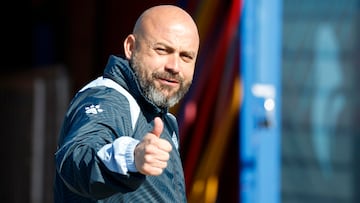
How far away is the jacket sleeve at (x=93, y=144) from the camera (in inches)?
95.2

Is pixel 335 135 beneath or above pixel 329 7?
beneath

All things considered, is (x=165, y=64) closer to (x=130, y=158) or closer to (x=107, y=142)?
(x=107, y=142)

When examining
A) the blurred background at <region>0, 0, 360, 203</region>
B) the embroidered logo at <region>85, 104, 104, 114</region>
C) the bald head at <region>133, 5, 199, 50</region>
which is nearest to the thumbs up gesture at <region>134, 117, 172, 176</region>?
the embroidered logo at <region>85, 104, 104, 114</region>

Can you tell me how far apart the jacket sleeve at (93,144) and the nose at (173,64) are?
17 cm

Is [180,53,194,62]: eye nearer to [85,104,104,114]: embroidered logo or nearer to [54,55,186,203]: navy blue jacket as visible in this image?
[54,55,186,203]: navy blue jacket

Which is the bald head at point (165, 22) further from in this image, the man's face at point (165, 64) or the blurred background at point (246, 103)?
the blurred background at point (246, 103)

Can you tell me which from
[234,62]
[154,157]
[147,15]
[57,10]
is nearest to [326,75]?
[234,62]

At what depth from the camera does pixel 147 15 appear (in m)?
2.89

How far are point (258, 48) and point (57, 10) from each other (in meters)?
1.95

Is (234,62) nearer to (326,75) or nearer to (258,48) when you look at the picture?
(258,48)

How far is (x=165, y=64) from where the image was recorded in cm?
281

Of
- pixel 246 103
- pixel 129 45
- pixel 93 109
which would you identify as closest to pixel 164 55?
pixel 129 45

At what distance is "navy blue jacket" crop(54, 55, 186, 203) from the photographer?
7.98 feet

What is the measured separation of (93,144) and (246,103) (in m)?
2.30
